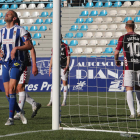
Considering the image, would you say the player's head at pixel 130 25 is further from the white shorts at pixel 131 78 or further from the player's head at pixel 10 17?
the player's head at pixel 10 17

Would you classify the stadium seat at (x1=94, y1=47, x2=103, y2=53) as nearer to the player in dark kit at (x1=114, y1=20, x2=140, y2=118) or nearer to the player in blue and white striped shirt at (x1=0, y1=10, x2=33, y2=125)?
the player in dark kit at (x1=114, y1=20, x2=140, y2=118)

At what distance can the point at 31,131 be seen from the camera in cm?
444

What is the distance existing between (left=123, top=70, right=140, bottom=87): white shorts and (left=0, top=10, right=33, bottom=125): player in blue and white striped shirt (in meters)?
2.02

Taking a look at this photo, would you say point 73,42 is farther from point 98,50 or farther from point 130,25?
point 130,25

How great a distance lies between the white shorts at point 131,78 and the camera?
→ 6.35 metres

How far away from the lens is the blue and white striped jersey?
17.0 feet

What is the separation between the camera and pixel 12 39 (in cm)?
520

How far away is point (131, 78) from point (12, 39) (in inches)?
91.5

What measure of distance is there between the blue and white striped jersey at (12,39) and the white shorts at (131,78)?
2.06m

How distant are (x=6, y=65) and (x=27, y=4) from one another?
52.0ft

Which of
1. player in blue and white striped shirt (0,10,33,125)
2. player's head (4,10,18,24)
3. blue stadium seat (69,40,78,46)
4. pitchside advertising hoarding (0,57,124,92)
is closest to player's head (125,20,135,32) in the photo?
player in blue and white striped shirt (0,10,33,125)

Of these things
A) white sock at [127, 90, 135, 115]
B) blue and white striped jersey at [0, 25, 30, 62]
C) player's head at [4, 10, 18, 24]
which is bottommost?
white sock at [127, 90, 135, 115]

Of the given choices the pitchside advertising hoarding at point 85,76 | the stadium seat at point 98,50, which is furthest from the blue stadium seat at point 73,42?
the pitchside advertising hoarding at point 85,76

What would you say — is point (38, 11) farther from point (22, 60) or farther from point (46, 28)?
point (22, 60)
